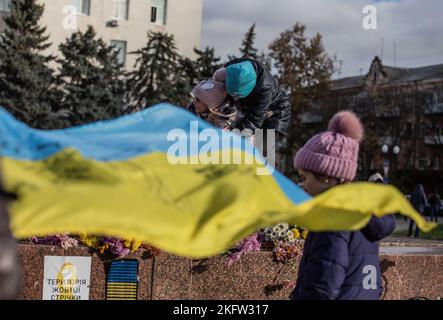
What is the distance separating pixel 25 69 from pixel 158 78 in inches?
305

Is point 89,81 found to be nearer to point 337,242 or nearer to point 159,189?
point 337,242

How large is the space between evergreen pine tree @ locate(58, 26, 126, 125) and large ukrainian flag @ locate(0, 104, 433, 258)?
116 feet

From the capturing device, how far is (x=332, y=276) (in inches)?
154

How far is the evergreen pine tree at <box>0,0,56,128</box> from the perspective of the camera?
37188 mm

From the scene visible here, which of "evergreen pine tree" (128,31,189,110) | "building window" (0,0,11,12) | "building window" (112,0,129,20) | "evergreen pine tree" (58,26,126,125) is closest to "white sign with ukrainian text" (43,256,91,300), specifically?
"evergreen pine tree" (58,26,126,125)

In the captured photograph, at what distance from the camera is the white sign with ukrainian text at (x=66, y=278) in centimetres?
677

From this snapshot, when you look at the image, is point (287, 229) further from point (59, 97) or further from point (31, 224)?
point (59, 97)

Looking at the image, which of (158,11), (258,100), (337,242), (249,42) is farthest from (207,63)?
(337,242)

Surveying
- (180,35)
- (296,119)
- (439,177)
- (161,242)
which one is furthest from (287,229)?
(439,177)

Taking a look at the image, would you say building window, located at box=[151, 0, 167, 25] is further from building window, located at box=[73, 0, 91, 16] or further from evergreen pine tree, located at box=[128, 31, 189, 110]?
evergreen pine tree, located at box=[128, 31, 189, 110]

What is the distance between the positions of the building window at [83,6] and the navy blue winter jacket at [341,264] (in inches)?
1850

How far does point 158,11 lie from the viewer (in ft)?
171

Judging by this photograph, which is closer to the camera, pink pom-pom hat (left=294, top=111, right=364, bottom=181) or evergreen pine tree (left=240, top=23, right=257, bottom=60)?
pink pom-pom hat (left=294, top=111, right=364, bottom=181)

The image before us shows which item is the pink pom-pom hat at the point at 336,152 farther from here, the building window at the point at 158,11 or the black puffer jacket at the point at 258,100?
the building window at the point at 158,11
